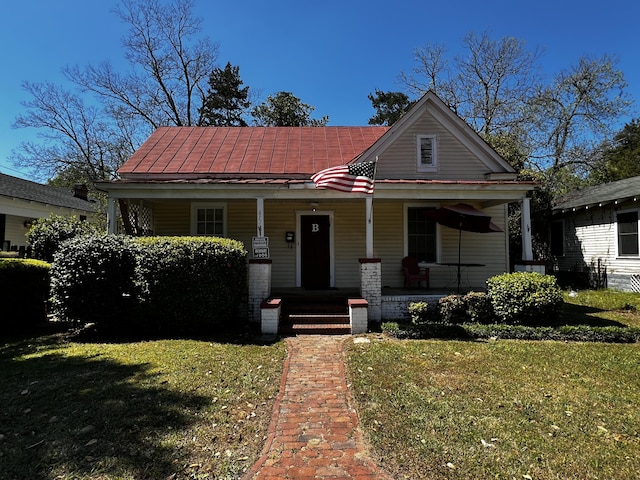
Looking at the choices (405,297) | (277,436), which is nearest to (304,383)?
(277,436)

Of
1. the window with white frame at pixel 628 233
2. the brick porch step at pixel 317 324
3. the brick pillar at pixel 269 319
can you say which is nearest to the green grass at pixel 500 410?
the brick porch step at pixel 317 324

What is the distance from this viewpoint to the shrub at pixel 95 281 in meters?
7.07

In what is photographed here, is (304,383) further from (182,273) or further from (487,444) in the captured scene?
(182,273)

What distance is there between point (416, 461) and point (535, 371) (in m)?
3.07

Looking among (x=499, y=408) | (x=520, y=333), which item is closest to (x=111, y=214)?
(x=499, y=408)

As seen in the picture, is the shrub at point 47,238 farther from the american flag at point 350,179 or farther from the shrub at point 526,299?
the shrub at point 526,299

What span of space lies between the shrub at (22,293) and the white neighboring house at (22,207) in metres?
10.5

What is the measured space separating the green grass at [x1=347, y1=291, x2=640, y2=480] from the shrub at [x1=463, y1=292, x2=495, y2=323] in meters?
1.42

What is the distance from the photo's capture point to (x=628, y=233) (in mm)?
12781

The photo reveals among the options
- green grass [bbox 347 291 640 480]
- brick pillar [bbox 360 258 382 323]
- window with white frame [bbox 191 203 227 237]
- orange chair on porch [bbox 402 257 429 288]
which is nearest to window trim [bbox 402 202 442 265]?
orange chair on porch [bbox 402 257 429 288]

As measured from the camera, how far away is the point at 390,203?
1103 centimetres

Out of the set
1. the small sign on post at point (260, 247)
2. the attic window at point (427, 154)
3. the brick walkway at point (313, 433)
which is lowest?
the brick walkway at point (313, 433)

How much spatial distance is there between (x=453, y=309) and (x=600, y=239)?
33.3 ft

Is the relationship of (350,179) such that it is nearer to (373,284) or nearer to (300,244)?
(373,284)
